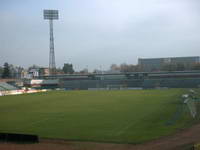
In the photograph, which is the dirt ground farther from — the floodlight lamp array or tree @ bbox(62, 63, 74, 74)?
tree @ bbox(62, 63, 74, 74)

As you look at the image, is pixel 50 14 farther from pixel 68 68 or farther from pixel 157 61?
pixel 157 61

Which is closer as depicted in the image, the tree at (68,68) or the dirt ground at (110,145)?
the dirt ground at (110,145)

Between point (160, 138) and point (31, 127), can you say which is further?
point (31, 127)

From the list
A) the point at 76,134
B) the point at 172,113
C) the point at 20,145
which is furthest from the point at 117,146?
the point at 172,113

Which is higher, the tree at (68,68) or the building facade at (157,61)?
the building facade at (157,61)

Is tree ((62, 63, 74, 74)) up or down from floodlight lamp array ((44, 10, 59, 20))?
down

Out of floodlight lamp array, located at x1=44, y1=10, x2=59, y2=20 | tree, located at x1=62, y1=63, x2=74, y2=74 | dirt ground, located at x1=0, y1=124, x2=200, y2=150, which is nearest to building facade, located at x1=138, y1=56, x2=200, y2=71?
tree, located at x1=62, y1=63, x2=74, y2=74

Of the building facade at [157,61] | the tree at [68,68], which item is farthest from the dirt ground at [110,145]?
the tree at [68,68]

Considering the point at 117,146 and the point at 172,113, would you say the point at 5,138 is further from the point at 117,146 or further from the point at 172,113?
the point at 172,113

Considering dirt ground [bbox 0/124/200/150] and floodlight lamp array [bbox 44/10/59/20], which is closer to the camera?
dirt ground [bbox 0/124/200/150]

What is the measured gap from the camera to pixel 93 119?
24.9 m

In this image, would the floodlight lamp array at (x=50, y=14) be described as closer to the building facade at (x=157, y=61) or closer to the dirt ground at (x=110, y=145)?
the dirt ground at (x=110, y=145)

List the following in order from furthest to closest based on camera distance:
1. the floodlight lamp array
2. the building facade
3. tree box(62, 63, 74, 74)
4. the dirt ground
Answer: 1. tree box(62, 63, 74, 74)
2. the building facade
3. the floodlight lamp array
4. the dirt ground

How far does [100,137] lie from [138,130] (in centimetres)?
318
